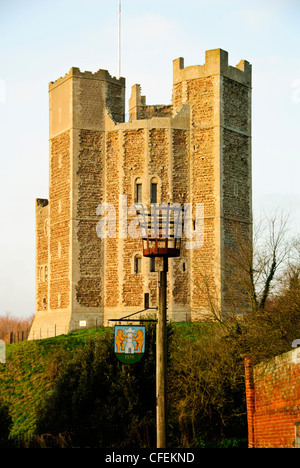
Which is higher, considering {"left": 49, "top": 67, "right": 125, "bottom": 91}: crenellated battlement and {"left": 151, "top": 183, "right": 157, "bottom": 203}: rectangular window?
{"left": 49, "top": 67, "right": 125, "bottom": 91}: crenellated battlement

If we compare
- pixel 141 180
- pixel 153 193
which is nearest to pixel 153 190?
pixel 153 193

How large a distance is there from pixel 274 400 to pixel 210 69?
29.1 metres

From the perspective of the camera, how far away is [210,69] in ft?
145

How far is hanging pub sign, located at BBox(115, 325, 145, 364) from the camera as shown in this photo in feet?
67.3

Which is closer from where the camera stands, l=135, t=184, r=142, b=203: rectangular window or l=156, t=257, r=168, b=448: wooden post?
l=156, t=257, r=168, b=448: wooden post

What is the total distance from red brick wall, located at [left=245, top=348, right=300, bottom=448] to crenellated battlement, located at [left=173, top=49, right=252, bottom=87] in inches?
1035

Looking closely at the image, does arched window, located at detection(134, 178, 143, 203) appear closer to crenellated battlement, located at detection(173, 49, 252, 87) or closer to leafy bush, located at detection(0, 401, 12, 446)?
crenellated battlement, located at detection(173, 49, 252, 87)

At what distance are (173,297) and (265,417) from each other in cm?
2427

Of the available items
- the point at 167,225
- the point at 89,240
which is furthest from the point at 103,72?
the point at 167,225

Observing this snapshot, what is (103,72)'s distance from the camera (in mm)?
46438

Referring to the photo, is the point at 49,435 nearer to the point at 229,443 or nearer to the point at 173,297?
the point at 229,443

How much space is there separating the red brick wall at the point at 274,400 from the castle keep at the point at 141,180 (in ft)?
72.2

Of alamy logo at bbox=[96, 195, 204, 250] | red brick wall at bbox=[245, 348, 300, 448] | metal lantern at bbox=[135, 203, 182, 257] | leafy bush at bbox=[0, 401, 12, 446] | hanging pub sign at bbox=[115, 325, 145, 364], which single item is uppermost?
alamy logo at bbox=[96, 195, 204, 250]

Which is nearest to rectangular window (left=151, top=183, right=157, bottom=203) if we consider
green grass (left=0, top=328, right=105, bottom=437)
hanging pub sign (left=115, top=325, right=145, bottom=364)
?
green grass (left=0, top=328, right=105, bottom=437)
